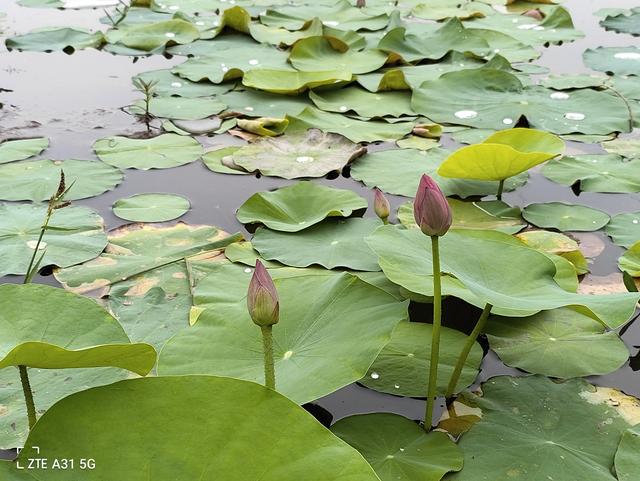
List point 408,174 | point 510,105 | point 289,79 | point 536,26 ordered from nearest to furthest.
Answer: point 408,174 → point 510,105 → point 289,79 → point 536,26

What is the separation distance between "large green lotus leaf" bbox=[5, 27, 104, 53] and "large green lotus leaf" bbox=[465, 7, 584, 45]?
6.55 feet

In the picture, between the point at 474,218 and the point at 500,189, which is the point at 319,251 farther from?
the point at 500,189

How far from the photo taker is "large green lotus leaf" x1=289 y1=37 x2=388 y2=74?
3.35m

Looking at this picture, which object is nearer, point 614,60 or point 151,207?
point 151,207

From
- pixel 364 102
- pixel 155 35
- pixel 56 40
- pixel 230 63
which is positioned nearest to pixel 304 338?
pixel 364 102

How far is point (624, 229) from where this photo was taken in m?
2.11

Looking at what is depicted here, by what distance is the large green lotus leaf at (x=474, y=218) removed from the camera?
6.89 feet

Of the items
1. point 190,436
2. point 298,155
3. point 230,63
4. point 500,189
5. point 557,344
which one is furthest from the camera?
point 230,63

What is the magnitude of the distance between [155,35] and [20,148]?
1.43 meters

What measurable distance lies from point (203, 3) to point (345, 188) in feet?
8.51

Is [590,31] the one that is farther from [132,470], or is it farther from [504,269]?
[132,470]

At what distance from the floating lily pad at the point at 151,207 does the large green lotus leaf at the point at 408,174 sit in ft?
1.91

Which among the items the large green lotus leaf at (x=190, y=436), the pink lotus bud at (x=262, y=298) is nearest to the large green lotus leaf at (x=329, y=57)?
the pink lotus bud at (x=262, y=298)

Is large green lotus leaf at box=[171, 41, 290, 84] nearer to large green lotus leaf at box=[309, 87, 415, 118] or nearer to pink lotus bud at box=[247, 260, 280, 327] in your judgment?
large green lotus leaf at box=[309, 87, 415, 118]
